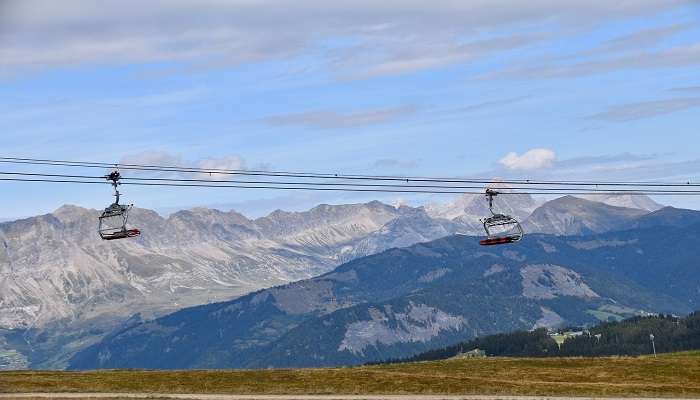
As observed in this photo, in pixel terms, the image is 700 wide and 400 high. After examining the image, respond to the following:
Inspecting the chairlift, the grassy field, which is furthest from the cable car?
the chairlift

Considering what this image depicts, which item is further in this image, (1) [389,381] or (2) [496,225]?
(1) [389,381]

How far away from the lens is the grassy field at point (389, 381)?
344 ft

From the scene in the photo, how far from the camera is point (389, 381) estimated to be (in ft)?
361

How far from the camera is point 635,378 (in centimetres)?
11744

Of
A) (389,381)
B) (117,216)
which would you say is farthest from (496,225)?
(117,216)

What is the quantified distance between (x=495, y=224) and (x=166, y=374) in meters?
44.7

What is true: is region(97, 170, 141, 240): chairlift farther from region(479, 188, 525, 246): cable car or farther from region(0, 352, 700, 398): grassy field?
region(479, 188, 525, 246): cable car

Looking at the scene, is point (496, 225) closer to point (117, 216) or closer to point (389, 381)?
point (389, 381)

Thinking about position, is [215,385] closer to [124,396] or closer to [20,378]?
[124,396]

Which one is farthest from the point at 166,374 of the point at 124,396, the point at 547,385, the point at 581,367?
the point at 581,367

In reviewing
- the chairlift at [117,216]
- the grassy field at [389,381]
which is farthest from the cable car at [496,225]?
the chairlift at [117,216]

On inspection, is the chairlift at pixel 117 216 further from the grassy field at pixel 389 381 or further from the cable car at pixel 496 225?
the cable car at pixel 496 225

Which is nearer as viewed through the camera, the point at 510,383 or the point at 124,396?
the point at 124,396

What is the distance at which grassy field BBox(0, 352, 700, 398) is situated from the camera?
105 m
